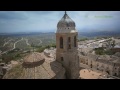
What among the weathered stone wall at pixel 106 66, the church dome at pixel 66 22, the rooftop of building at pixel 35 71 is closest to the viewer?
the rooftop of building at pixel 35 71

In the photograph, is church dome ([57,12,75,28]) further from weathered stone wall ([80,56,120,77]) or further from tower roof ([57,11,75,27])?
weathered stone wall ([80,56,120,77])

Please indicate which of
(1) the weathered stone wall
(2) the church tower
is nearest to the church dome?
(2) the church tower

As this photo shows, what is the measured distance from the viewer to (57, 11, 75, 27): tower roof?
762 cm

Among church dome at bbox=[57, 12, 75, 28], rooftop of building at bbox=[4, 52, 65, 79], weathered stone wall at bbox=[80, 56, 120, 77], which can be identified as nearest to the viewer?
rooftop of building at bbox=[4, 52, 65, 79]

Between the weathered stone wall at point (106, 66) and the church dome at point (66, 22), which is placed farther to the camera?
the weathered stone wall at point (106, 66)

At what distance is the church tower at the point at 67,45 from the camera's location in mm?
7680

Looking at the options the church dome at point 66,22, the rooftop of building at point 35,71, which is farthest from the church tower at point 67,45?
the rooftop of building at point 35,71

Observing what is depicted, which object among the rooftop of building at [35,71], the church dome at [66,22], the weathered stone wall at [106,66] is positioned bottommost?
the weathered stone wall at [106,66]

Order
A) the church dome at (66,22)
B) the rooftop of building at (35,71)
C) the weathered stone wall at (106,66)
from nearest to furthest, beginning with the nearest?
the rooftop of building at (35,71) < the church dome at (66,22) < the weathered stone wall at (106,66)

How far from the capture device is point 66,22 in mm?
7613

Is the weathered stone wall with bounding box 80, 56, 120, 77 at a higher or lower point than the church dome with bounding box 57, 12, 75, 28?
lower

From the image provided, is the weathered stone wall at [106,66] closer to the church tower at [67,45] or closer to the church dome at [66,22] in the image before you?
Result: the church tower at [67,45]
